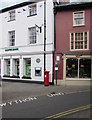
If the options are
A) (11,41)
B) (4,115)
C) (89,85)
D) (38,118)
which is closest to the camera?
(38,118)

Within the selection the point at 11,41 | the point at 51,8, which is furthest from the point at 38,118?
the point at 11,41

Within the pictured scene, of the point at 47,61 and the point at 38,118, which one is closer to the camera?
the point at 38,118

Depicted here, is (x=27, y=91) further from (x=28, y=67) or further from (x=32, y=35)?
(x=32, y=35)

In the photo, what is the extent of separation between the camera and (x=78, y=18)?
1778 cm

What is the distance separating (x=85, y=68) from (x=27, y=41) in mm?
6994

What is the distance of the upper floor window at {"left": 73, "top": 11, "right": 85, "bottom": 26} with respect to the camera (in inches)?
696

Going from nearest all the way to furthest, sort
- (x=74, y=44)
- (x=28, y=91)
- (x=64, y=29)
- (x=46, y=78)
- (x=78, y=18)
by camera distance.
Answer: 1. (x=28, y=91)
2. (x=46, y=78)
3. (x=74, y=44)
4. (x=78, y=18)
5. (x=64, y=29)

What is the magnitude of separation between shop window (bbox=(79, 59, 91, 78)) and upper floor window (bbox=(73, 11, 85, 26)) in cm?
352

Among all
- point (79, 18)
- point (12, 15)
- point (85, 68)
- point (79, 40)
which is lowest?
point (85, 68)

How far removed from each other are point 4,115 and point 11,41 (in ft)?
52.7

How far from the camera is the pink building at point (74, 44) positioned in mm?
17297

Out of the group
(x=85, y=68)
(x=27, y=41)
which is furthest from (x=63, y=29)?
(x=27, y=41)

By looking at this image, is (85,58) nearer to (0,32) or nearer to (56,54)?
(56,54)

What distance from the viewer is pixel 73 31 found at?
1772 cm
